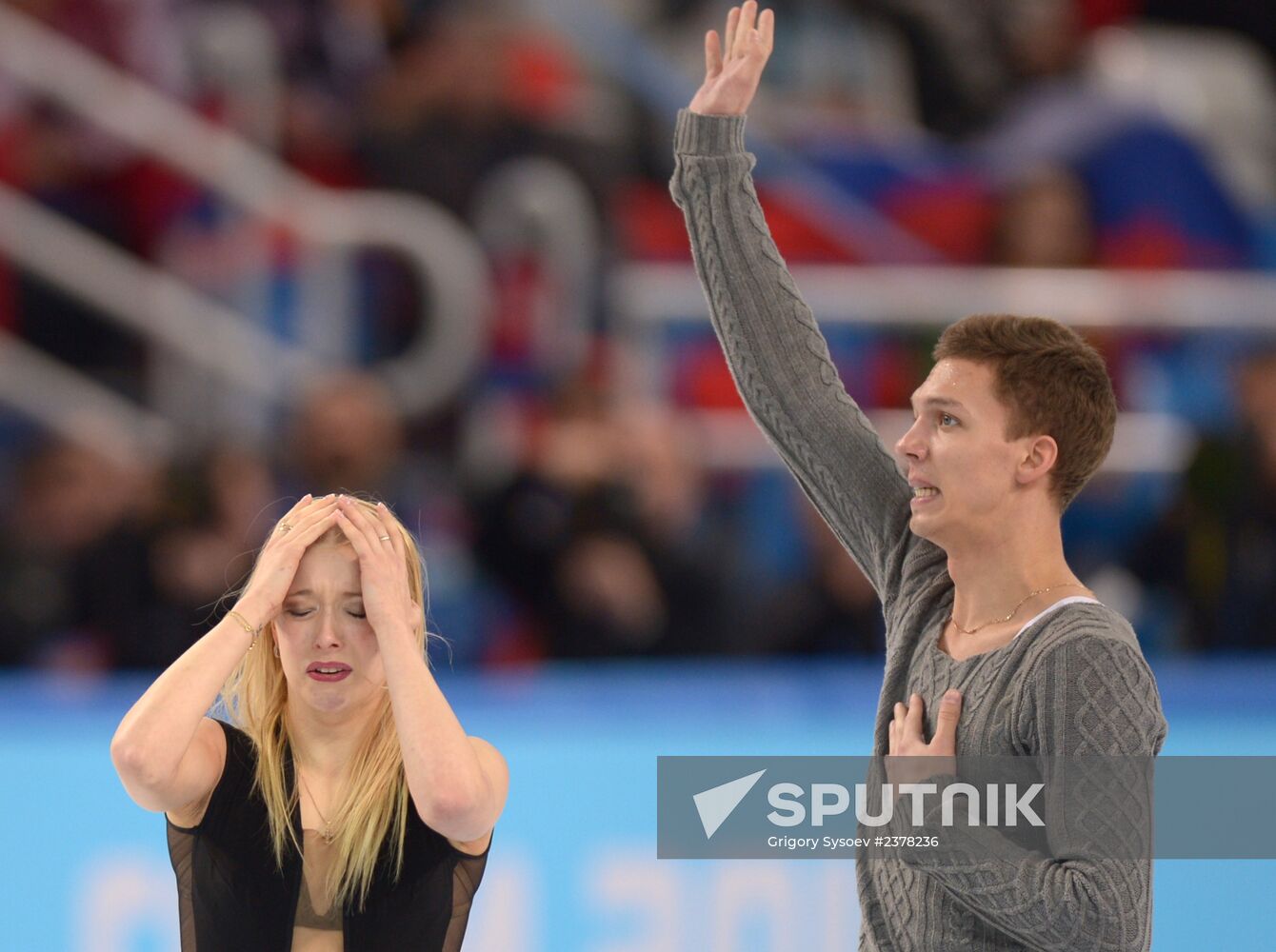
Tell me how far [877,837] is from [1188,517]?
455cm

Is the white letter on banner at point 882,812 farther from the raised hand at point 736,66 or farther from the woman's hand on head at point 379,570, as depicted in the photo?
the raised hand at point 736,66

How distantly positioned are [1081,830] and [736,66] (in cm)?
138

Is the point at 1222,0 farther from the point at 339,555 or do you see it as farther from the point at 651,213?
the point at 339,555

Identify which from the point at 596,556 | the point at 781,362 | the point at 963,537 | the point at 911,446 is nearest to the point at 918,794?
the point at 963,537

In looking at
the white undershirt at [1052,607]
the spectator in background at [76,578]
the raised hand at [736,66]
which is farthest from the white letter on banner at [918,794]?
the spectator in background at [76,578]

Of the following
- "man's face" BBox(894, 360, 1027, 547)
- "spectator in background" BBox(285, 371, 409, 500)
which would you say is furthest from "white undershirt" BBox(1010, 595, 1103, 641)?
"spectator in background" BBox(285, 371, 409, 500)

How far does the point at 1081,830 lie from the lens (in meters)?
2.48

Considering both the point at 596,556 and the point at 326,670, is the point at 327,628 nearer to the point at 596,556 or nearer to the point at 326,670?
the point at 326,670

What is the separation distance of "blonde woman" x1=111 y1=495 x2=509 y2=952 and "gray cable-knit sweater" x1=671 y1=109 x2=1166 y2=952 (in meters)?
0.63

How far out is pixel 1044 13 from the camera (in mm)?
9602

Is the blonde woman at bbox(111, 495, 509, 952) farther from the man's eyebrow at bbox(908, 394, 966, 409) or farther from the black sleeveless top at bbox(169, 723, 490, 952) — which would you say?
the man's eyebrow at bbox(908, 394, 966, 409)

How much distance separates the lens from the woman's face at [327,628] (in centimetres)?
283

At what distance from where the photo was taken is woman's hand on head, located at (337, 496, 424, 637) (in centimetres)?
277

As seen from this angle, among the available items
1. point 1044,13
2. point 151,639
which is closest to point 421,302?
point 151,639
